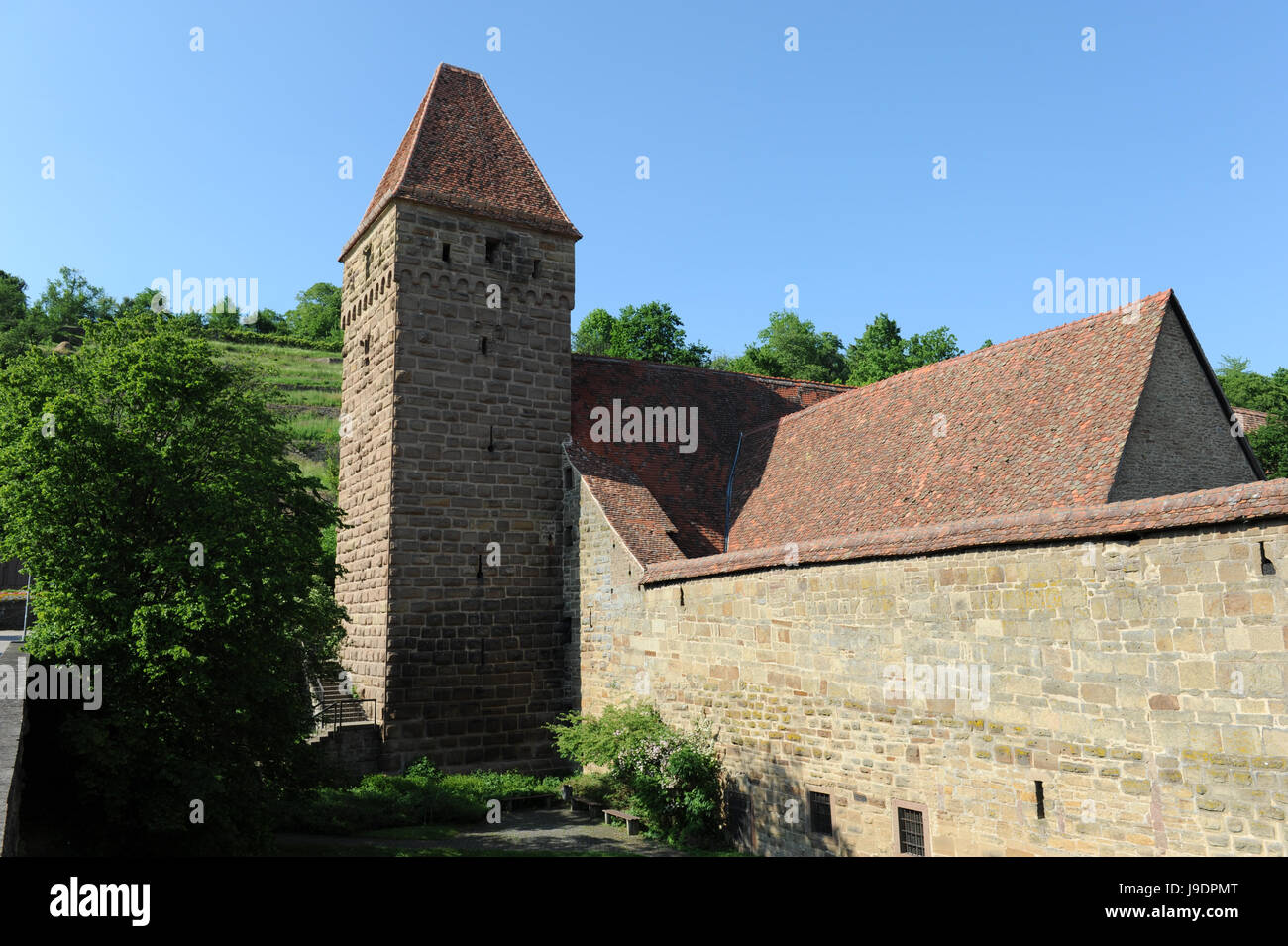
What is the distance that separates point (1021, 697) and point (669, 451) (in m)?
13.9

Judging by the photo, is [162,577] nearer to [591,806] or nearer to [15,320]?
[591,806]

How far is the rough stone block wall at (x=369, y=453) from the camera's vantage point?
18.7 m

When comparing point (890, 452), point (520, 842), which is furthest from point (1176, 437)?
point (520, 842)

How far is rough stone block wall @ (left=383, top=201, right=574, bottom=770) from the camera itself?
60.5ft

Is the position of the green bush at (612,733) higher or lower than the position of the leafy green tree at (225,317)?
lower

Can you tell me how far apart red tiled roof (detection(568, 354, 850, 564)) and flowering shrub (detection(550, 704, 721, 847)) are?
3.23 m

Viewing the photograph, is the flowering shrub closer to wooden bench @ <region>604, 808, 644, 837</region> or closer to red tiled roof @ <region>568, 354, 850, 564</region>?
wooden bench @ <region>604, 808, 644, 837</region>

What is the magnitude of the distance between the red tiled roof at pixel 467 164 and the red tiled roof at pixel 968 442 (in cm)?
807

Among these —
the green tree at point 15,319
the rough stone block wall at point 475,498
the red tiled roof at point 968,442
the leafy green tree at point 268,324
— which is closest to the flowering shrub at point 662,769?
the rough stone block wall at point 475,498

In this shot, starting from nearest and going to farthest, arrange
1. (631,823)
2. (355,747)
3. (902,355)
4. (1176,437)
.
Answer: (1176,437) < (631,823) < (355,747) < (902,355)

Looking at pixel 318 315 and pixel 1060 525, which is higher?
pixel 318 315

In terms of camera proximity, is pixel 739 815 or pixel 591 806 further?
pixel 591 806

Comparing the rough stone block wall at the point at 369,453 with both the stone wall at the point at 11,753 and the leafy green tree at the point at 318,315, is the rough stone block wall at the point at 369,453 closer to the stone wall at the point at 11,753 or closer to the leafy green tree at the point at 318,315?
the stone wall at the point at 11,753

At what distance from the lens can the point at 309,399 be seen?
7338cm
